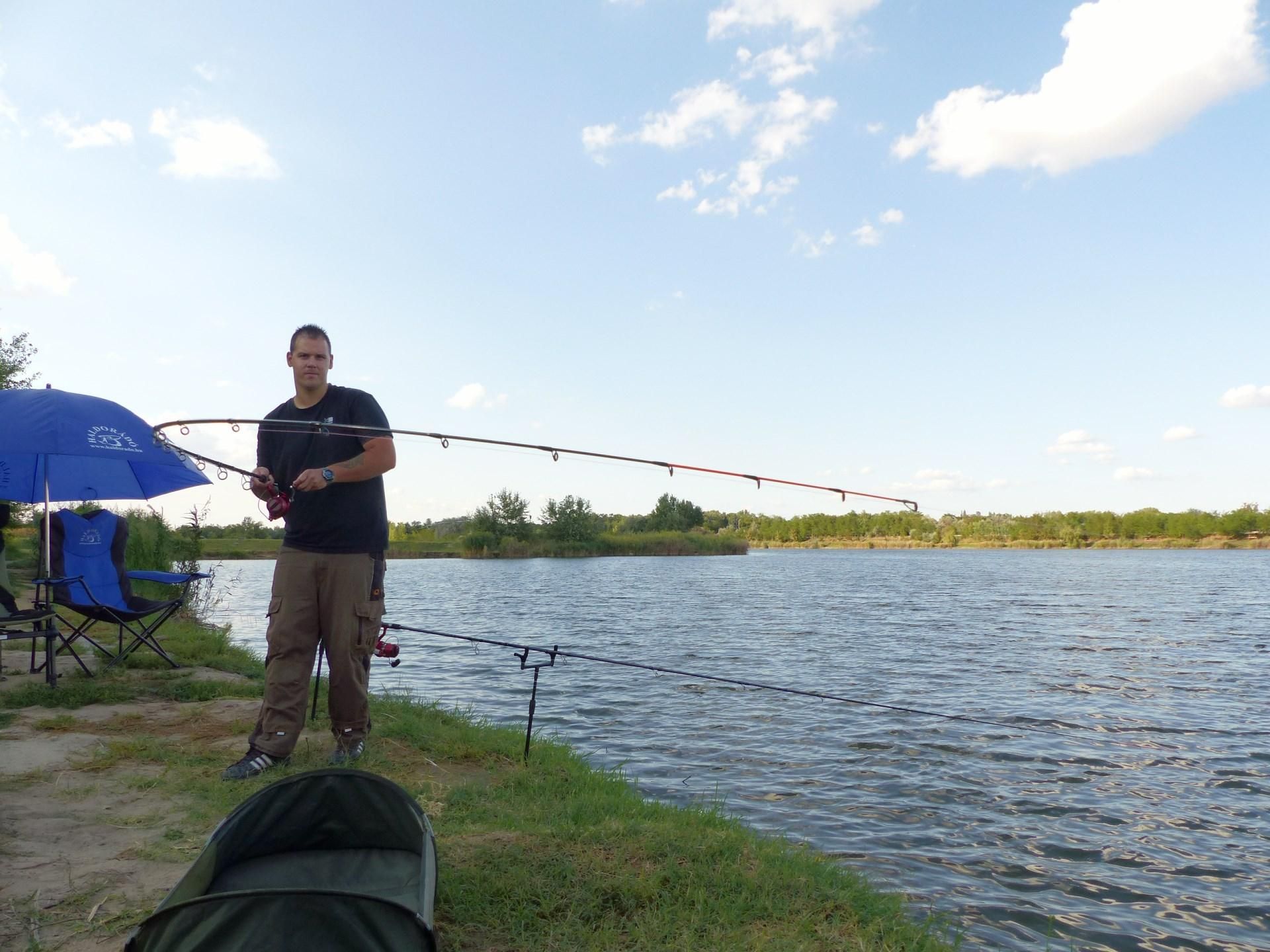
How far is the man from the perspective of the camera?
4949 millimetres

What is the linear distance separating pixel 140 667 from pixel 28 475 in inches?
87.1

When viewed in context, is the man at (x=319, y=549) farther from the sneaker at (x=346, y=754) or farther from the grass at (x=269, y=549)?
the grass at (x=269, y=549)

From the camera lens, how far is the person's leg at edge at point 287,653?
16.2 feet

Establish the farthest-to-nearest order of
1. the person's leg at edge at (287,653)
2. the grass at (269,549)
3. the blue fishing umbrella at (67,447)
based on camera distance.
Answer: the grass at (269,549) < the blue fishing umbrella at (67,447) < the person's leg at edge at (287,653)

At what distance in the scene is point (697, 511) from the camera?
110 metres

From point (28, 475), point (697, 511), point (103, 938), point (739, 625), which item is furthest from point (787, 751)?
point (697, 511)

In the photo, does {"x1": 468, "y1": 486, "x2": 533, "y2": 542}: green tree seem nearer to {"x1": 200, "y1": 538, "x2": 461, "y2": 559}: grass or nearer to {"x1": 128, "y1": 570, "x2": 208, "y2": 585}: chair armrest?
{"x1": 200, "y1": 538, "x2": 461, "y2": 559}: grass

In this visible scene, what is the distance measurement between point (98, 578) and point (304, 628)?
4.86m

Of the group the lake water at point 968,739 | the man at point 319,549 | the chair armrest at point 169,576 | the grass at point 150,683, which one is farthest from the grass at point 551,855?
the chair armrest at point 169,576

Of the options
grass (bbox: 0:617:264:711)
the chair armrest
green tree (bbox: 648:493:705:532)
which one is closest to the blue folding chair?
the chair armrest

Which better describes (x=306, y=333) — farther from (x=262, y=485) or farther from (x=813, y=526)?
(x=813, y=526)

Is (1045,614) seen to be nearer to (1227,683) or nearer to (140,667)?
(1227,683)

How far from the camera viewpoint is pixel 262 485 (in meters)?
4.93

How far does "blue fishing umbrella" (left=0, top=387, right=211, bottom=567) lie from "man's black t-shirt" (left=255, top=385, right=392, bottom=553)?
1.51 m
